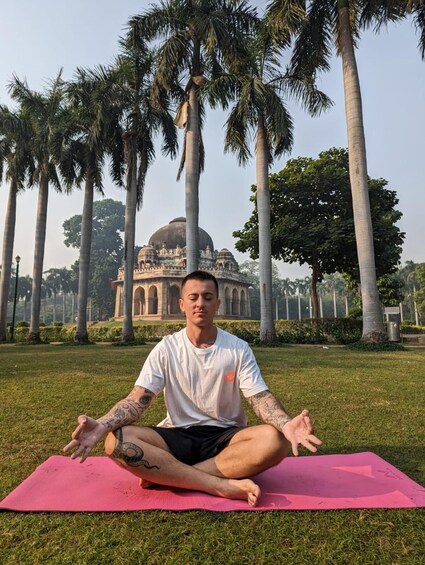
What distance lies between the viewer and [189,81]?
14.7 m

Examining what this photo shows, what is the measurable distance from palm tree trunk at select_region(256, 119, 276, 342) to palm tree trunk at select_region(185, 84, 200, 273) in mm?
2373

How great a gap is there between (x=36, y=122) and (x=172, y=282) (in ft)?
70.3

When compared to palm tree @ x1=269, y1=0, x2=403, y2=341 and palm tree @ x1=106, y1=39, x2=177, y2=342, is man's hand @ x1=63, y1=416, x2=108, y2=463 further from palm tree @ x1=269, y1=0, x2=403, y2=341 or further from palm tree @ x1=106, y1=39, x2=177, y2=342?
palm tree @ x1=106, y1=39, x2=177, y2=342

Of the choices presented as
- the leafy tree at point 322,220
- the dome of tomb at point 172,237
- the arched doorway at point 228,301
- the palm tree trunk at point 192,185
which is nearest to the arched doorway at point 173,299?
the arched doorway at point 228,301

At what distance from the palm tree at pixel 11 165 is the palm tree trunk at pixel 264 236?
12092 millimetres

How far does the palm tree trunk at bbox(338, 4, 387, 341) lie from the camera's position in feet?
40.3

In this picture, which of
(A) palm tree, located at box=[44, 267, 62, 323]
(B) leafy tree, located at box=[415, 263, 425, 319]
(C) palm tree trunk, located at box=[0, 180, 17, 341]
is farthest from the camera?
(A) palm tree, located at box=[44, 267, 62, 323]

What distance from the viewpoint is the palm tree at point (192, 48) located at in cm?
1388

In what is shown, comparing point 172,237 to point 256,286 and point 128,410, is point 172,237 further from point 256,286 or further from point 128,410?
point 128,410

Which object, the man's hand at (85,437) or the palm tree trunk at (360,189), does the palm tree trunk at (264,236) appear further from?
the man's hand at (85,437)

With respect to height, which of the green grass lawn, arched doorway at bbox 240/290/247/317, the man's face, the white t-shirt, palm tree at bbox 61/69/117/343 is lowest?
the green grass lawn

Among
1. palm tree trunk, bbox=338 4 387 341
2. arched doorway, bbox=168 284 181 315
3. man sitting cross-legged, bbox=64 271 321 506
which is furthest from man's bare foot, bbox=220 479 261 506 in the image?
arched doorway, bbox=168 284 181 315

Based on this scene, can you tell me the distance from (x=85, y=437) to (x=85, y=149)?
60.8 ft

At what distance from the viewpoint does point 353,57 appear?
1296cm
